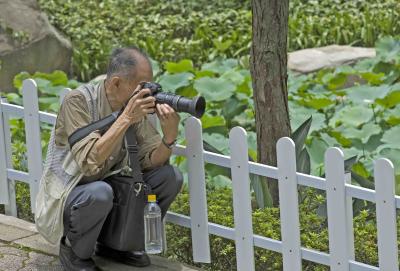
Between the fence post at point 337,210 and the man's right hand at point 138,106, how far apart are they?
0.85 metres

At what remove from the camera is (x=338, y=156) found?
4938mm

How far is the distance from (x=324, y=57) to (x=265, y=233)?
4801 millimetres

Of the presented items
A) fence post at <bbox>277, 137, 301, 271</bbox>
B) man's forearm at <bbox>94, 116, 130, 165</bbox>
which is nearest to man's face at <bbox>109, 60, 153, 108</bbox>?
man's forearm at <bbox>94, 116, 130, 165</bbox>

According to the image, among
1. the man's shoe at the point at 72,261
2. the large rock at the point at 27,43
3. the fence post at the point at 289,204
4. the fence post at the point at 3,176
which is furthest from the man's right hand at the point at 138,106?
the large rock at the point at 27,43

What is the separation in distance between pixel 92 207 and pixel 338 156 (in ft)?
3.96

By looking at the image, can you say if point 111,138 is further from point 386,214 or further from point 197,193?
point 386,214

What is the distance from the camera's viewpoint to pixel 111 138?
17.1 ft

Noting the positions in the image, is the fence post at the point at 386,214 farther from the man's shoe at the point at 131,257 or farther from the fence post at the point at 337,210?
the man's shoe at the point at 131,257

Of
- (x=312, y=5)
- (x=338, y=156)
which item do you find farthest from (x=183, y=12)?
(x=338, y=156)

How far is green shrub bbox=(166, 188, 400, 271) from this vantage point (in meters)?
5.43

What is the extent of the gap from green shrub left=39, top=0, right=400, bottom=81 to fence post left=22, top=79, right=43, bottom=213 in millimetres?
4417

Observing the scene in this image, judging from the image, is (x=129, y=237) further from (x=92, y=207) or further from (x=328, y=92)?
(x=328, y=92)

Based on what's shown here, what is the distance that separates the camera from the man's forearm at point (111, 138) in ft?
17.1

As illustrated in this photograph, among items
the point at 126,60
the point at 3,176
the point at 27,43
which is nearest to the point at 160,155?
the point at 126,60
